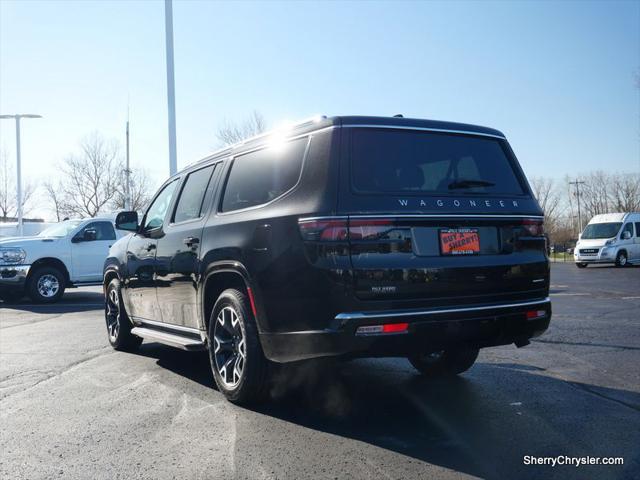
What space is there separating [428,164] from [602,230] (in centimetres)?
2532

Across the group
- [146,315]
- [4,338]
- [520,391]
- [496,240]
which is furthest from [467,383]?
[4,338]

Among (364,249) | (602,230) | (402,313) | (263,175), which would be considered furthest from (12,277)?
(602,230)

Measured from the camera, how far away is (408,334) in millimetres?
3832

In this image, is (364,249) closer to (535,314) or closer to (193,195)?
(535,314)

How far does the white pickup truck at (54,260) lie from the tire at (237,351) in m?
10.2

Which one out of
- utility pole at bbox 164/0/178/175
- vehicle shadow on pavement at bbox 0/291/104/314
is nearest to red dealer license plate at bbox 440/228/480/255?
vehicle shadow on pavement at bbox 0/291/104/314

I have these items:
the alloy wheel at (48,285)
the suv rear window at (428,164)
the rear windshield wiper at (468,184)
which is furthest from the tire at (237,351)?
the alloy wheel at (48,285)

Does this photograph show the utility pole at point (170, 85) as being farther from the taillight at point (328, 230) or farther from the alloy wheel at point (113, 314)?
the taillight at point (328, 230)

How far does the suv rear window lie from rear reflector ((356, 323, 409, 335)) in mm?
864

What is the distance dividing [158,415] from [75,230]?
1092cm

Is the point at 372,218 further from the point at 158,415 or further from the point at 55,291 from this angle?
the point at 55,291

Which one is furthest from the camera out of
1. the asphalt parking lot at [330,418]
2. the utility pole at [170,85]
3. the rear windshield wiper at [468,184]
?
the utility pole at [170,85]

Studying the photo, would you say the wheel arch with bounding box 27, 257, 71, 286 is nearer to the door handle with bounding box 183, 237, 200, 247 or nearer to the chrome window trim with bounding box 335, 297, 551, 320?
the door handle with bounding box 183, 237, 200, 247

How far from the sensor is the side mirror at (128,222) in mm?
6716
